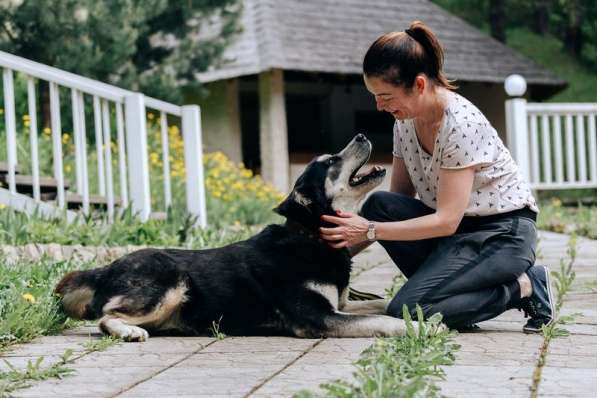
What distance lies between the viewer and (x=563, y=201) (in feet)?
62.0

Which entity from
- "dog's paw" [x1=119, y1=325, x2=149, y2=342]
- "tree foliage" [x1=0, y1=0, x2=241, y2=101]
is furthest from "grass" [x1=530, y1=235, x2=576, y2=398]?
"tree foliage" [x1=0, y1=0, x2=241, y2=101]

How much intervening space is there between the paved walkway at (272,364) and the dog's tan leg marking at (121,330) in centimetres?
7

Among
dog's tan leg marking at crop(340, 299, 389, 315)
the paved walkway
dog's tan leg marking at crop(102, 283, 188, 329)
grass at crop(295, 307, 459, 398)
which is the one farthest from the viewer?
dog's tan leg marking at crop(340, 299, 389, 315)

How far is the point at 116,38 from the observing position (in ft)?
40.0

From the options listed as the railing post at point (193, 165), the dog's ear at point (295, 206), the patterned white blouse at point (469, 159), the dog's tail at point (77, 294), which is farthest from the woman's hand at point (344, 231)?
the railing post at point (193, 165)

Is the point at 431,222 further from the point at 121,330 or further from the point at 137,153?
→ the point at 137,153

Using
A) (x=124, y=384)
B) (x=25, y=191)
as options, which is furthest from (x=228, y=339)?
(x=25, y=191)

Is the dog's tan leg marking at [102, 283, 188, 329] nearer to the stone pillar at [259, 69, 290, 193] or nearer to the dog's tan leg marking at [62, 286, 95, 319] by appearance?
the dog's tan leg marking at [62, 286, 95, 319]

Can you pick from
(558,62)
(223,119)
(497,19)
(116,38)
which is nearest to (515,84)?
(116,38)

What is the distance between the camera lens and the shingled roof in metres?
15.9

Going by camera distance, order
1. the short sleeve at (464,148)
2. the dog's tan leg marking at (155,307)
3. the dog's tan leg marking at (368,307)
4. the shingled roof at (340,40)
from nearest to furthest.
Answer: the short sleeve at (464,148) → the dog's tan leg marking at (155,307) → the dog's tan leg marking at (368,307) → the shingled roof at (340,40)

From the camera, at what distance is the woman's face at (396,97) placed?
423cm

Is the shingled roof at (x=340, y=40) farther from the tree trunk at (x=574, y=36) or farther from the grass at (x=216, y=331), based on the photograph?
the grass at (x=216, y=331)

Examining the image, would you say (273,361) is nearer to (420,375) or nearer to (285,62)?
(420,375)
